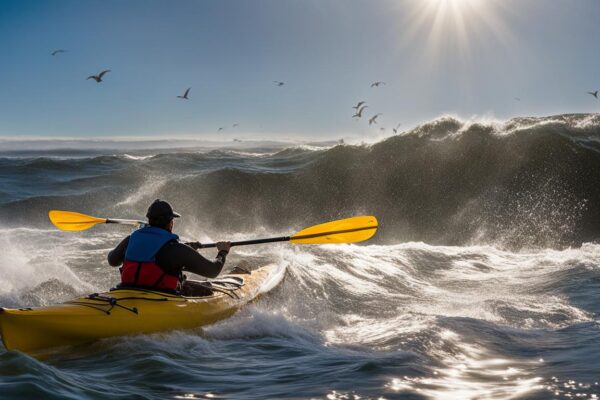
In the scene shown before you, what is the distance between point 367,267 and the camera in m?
10.7

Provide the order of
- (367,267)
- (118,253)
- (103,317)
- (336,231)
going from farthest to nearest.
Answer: (367,267) < (336,231) < (118,253) < (103,317)

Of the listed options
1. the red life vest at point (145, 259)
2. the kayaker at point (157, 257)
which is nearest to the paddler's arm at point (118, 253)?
the kayaker at point (157, 257)

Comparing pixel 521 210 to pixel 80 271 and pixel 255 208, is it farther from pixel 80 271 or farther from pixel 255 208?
pixel 80 271

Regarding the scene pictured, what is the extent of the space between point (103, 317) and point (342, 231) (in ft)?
12.8

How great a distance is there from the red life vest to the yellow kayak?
11 cm

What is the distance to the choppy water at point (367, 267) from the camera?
461 cm

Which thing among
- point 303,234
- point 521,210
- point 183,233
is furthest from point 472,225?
point 303,234

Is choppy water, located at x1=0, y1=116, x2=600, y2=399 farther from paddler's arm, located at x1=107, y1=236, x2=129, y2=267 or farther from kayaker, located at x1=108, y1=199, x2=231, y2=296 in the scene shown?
paddler's arm, located at x1=107, y1=236, x2=129, y2=267

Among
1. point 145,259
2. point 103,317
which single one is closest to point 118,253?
point 145,259

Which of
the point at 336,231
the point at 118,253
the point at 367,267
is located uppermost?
the point at 336,231

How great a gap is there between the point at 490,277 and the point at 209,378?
22.3 ft

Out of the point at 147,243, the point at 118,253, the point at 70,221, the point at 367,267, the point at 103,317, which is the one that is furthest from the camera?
the point at 367,267

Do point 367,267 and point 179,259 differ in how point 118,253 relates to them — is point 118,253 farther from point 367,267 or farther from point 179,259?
point 367,267

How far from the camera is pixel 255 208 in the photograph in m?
19.0
